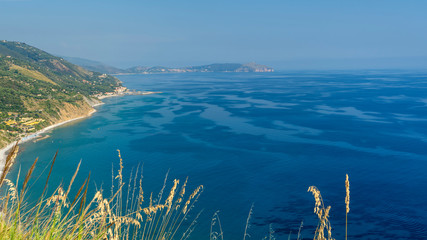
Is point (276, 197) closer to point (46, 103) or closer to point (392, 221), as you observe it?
point (392, 221)

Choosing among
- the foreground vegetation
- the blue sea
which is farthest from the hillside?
the foreground vegetation

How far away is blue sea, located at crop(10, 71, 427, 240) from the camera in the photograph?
23859 millimetres

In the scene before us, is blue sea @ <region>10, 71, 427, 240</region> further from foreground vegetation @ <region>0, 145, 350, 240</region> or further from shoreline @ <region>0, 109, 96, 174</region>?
foreground vegetation @ <region>0, 145, 350, 240</region>

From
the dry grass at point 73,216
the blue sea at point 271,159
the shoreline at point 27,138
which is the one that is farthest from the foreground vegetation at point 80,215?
the shoreline at point 27,138

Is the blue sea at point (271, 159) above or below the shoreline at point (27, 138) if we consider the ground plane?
below

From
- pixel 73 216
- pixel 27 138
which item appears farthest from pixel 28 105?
pixel 73 216

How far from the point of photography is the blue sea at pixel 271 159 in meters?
23.9

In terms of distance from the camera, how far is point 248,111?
2872 inches

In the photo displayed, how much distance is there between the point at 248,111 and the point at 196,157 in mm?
36016

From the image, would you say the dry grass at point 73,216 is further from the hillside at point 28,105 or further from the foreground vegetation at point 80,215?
the hillside at point 28,105

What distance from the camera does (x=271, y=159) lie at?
1505 inches

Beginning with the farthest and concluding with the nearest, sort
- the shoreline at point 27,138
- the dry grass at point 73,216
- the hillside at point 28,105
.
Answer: the hillside at point 28,105 → the shoreline at point 27,138 → the dry grass at point 73,216

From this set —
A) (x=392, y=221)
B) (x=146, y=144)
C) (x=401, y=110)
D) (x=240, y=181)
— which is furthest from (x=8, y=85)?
(x=401, y=110)

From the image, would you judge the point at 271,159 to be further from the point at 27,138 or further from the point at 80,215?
the point at 80,215
